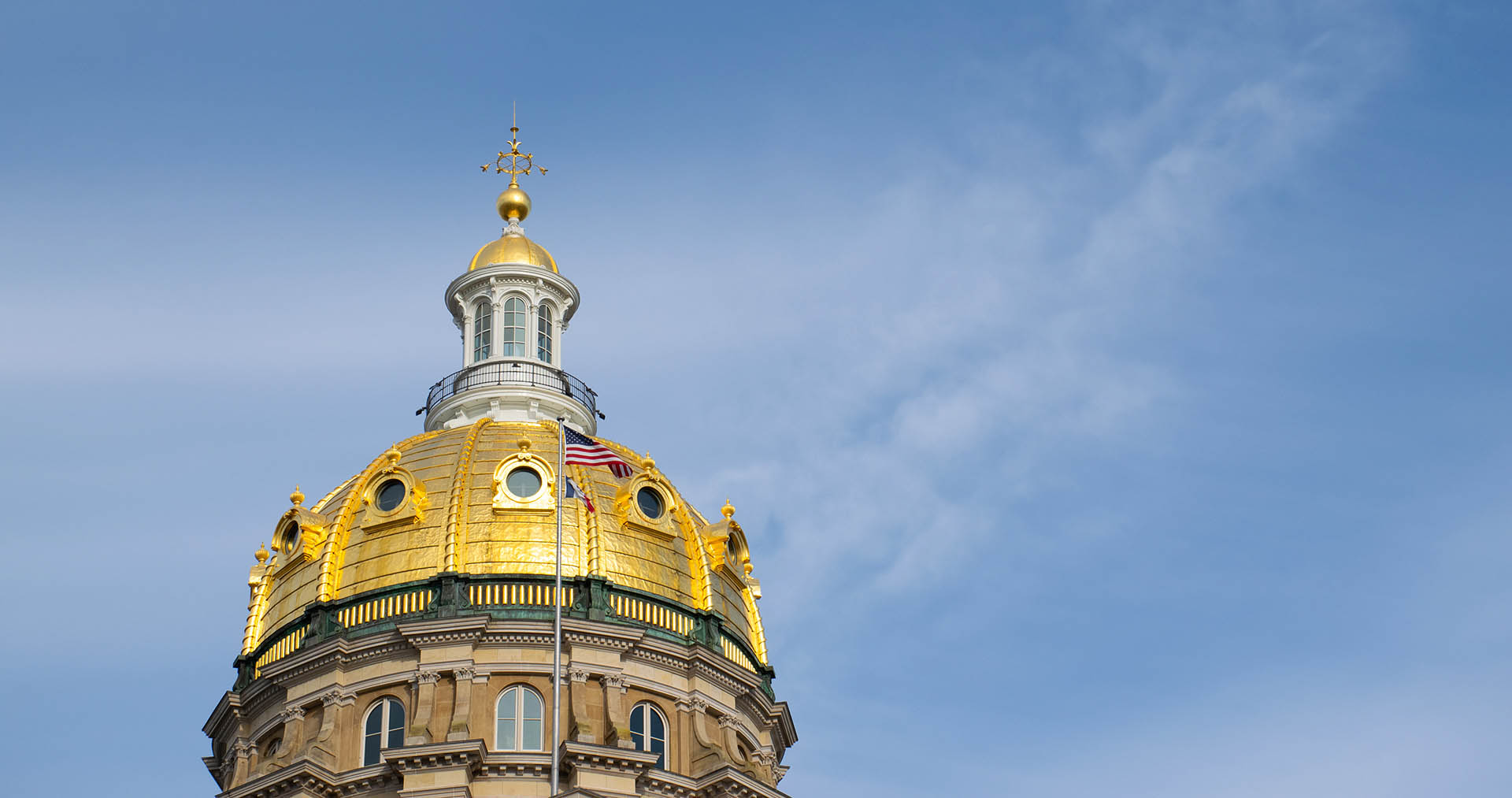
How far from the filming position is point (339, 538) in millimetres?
71062

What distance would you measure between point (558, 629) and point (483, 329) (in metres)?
21.7

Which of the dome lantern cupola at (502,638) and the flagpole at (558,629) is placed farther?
the dome lantern cupola at (502,638)

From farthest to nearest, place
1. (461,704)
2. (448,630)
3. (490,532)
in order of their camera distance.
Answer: (490,532), (448,630), (461,704)

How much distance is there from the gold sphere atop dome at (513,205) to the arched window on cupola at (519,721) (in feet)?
73.3

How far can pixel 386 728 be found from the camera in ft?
219

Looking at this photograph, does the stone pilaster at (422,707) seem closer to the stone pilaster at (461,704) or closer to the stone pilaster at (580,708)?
the stone pilaster at (461,704)

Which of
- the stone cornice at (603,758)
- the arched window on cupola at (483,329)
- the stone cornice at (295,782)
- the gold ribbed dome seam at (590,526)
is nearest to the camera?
the stone cornice at (295,782)

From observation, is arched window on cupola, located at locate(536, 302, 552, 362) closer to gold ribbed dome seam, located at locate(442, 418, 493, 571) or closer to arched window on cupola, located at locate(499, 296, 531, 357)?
arched window on cupola, located at locate(499, 296, 531, 357)

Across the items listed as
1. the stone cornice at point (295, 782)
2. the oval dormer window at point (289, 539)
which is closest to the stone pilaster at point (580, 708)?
the stone cornice at point (295, 782)

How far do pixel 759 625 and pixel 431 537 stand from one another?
35.9 ft

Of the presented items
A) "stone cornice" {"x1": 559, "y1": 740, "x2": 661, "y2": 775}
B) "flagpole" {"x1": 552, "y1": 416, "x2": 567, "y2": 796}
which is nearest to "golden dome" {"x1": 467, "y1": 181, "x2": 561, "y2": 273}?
"flagpole" {"x1": 552, "y1": 416, "x2": 567, "y2": 796}

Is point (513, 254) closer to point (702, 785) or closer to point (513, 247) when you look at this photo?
point (513, 247)

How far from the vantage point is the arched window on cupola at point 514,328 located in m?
79.8

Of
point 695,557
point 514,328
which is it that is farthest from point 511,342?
point 695,557
